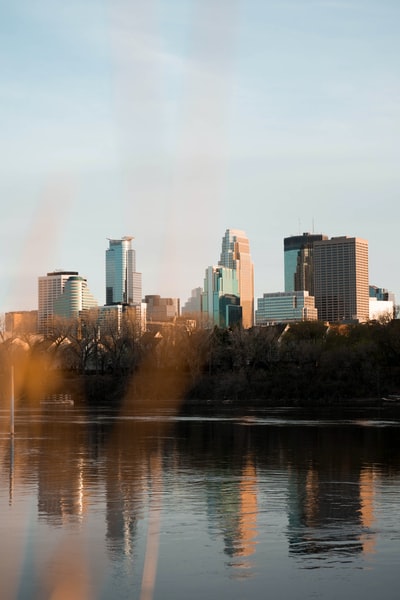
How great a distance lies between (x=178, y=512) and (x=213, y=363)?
10008cm

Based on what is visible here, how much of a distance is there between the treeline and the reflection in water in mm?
69907

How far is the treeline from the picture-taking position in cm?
11062

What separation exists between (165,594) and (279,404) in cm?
8994

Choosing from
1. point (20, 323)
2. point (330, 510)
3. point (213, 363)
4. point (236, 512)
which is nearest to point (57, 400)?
point (213, 363)

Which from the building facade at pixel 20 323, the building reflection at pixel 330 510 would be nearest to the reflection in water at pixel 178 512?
the building reflection at pixel 330 510

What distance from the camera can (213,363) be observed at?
397ft

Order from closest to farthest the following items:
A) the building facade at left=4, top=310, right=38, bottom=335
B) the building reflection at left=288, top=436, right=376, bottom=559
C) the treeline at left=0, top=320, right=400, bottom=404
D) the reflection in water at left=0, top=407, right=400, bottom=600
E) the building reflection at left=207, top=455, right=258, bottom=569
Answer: the reflection in water at left=0, top=407, right=400, bottom=600, the building reflection at left=207, top=455, right=258, bottom=569, the building reflection at left=288, top=436, right=376, bottom=559, the treeline at left=0, top=320, right=400, bottom=404, the building facade at left=4, top=310, right=38, bottom=335

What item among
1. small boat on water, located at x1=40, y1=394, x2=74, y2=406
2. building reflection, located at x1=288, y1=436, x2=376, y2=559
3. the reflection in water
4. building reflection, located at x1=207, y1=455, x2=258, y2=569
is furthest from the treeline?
building reflection, located at x1=207, y1=455, x2=258, y2=569

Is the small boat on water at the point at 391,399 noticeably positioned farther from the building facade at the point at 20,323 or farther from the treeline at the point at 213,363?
the building facade at the point at 20,323

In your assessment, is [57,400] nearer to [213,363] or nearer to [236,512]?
[213,363]

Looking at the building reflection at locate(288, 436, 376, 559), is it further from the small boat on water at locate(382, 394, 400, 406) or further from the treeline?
the treeline

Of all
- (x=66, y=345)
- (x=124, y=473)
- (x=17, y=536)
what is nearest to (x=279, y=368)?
(x=66, y=345)

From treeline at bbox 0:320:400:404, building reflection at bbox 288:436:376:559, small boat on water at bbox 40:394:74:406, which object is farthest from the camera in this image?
treeline at bbox 0:320:400:404

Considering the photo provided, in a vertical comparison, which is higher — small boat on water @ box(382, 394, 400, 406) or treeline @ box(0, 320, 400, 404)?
treeline @ box(0, 320, 400, 404)
